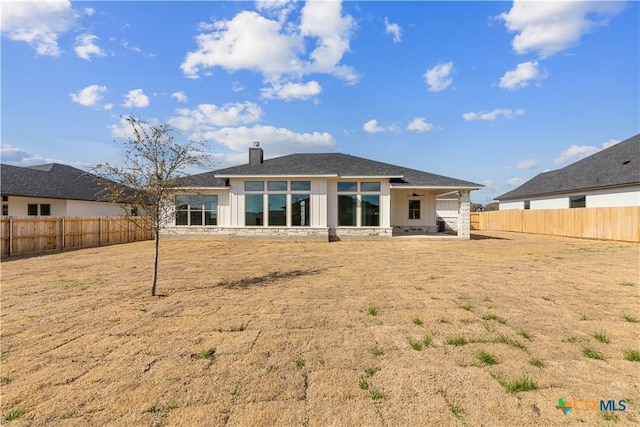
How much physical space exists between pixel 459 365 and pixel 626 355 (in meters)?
2.06

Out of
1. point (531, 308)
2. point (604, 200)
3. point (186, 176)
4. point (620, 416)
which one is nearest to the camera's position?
point (620, 416)

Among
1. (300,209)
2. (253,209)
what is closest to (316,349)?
(300,209)

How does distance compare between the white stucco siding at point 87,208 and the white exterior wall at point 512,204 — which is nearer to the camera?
the white stucco siding at point 87,208

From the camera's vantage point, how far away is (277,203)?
1619 centimetres

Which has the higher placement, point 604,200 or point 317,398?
point 604,200

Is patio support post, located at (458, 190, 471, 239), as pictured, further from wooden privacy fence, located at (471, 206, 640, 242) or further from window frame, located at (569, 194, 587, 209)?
window frame, located at (569, 194, 587, 209)

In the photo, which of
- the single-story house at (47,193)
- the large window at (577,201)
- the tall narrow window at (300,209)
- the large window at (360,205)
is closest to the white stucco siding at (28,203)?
the single-story house at (47,193)

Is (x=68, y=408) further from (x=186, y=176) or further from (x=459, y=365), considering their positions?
(x=186, y=176)

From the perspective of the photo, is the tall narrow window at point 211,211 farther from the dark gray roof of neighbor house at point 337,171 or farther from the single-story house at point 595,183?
the single-story house at point 595,183

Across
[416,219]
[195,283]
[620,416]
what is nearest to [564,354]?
[620,416]

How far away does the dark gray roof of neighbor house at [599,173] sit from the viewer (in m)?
18.8

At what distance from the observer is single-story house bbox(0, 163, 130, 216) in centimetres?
1789

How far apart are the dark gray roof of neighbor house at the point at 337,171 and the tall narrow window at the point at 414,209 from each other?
104 inches

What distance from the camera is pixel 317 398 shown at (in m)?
2.69
